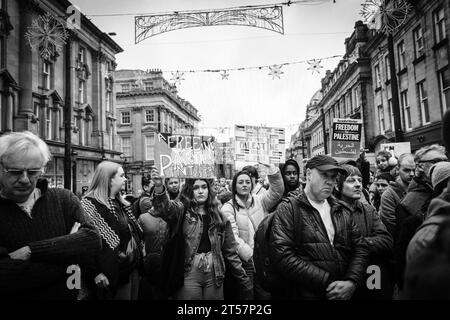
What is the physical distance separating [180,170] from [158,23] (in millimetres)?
5679

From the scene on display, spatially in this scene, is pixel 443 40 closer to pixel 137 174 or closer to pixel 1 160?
pixel 1 160

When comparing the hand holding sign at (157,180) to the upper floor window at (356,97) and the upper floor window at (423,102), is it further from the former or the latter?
the upper floor window at (356,97)

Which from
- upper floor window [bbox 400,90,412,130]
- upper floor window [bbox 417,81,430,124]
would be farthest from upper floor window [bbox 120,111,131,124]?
upper floor window [bbox 417,81,430,124]

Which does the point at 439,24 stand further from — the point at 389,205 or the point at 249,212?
the point at 249,212

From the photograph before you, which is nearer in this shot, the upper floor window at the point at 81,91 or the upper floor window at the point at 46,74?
the upper floor window at the point at 46,74

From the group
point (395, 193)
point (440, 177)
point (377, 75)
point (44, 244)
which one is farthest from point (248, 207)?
point (377, 75)

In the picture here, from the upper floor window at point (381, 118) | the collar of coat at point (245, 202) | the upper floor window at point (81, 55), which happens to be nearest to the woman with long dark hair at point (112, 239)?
the collar of coat at point (245, 202)

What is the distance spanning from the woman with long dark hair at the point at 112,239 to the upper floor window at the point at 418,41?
1890cm

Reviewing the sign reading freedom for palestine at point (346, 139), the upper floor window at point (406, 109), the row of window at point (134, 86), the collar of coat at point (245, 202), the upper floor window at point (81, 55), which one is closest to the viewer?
the collar of coat at point (245, 202)

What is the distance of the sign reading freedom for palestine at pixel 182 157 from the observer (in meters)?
3.78

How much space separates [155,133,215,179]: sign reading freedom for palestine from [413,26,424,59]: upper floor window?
17.9m

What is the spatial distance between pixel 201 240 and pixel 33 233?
178 cm

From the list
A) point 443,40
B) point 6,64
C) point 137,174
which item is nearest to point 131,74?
point 137,174

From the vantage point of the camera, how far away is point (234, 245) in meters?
3.61
